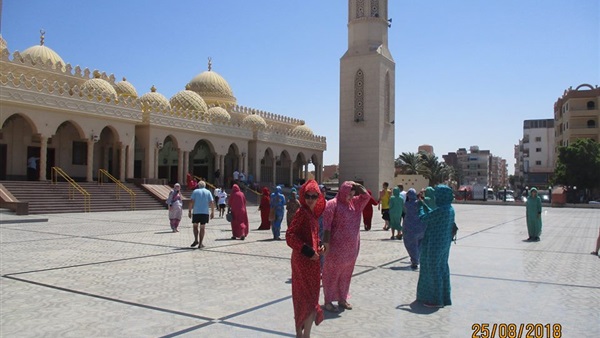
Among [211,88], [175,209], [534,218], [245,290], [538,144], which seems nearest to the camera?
[245,290]

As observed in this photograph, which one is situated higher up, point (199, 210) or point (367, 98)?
point (367, 98)

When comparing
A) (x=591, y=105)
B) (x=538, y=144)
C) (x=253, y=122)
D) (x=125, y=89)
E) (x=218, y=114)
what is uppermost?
(x=591, y=105)

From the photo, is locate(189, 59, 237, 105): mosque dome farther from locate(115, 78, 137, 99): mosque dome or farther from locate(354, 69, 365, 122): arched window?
locate(354, 69, 365, 122): arched window

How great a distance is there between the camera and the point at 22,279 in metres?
5.85

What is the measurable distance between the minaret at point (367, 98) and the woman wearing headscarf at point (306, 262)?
30.0 m

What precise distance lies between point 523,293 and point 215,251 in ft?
16.1

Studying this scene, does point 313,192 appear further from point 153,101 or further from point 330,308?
point 153,101

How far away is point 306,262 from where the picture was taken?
3730mm

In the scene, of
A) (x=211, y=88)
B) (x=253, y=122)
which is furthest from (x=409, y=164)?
(x=211, y=88)

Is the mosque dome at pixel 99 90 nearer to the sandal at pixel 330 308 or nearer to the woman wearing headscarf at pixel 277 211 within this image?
the woman wearing headscarf at pixel 277 211

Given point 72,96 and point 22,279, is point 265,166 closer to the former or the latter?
point 72,96

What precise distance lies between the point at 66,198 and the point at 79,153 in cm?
639

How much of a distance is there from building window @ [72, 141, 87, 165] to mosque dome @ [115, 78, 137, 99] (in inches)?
174

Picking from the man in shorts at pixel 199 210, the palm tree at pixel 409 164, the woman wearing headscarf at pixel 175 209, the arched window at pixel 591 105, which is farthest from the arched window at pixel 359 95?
the arched window at pixel 591 105
